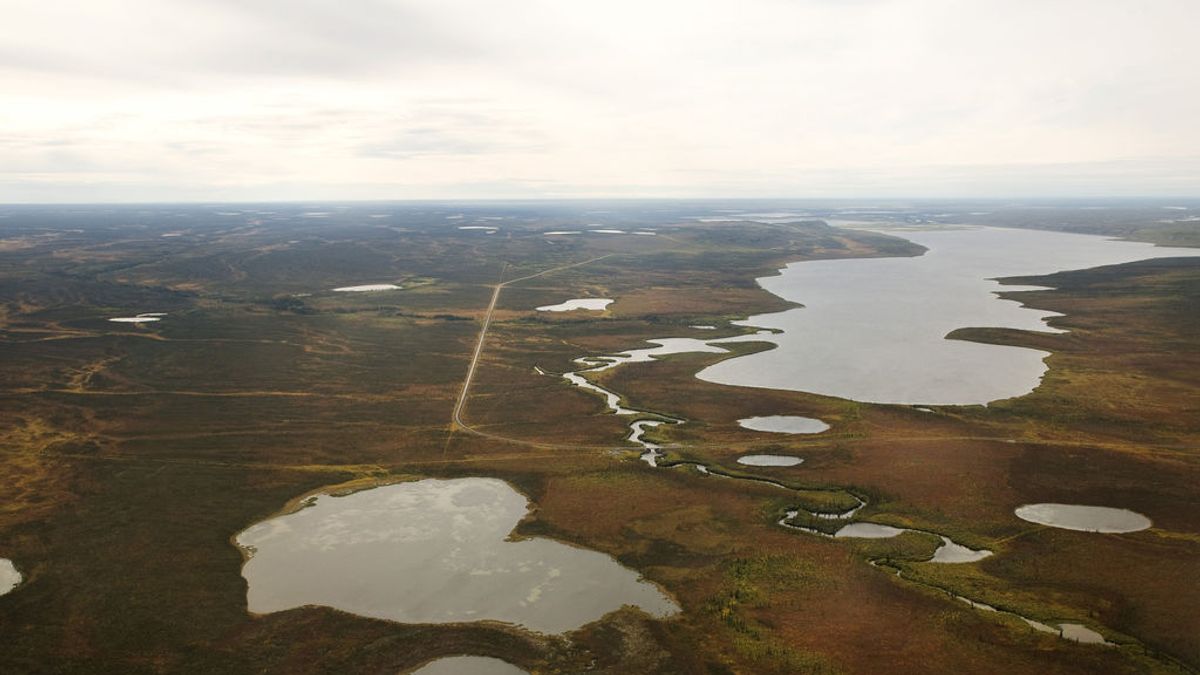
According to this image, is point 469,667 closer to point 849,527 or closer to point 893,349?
point 849,527

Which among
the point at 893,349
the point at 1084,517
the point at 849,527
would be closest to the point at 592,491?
the point at 849,527

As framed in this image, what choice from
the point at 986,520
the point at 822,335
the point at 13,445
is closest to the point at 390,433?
the point at 13,445

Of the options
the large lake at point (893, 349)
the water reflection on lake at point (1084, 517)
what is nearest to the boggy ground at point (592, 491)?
the water reflection on lake at point (1084, 517)

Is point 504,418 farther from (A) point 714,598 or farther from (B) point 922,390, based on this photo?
(B) point 922,390

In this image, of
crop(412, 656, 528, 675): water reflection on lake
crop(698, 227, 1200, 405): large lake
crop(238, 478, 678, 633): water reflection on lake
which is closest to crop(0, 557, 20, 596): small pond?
crop(238, 478, 678, 633): water reflection on lake

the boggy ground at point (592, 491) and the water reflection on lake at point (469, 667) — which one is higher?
the boggy ground at point (592, 491)

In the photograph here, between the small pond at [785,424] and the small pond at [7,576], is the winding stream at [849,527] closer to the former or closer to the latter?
the small pond at [785,424]
